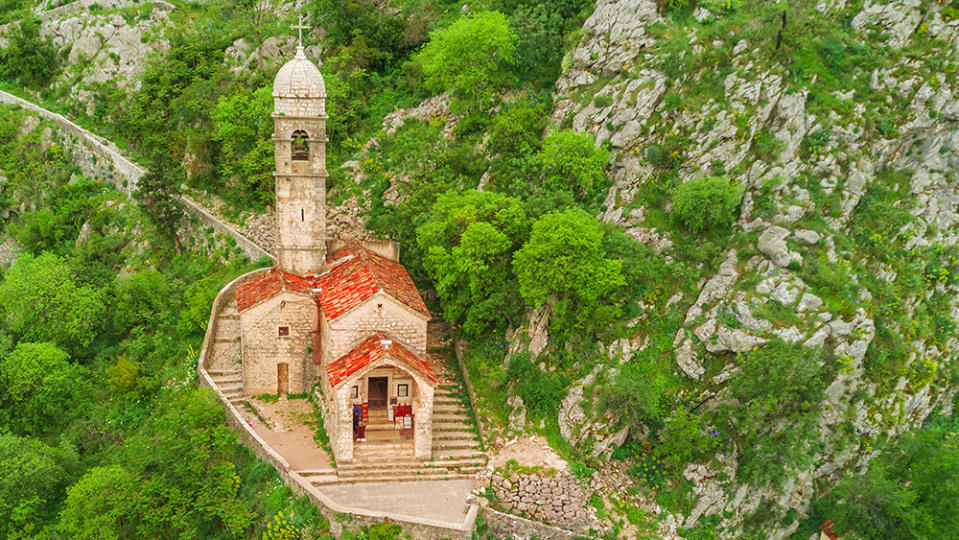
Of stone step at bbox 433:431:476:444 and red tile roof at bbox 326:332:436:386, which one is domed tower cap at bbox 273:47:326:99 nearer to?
red tile roof at bbox 326:332:436:386

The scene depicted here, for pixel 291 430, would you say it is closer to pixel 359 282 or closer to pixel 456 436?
pixel 359 282

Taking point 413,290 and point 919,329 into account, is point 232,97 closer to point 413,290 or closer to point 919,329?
point 413,290

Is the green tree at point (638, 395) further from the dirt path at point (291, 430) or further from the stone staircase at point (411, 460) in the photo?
the dirt path at point (291, 430)

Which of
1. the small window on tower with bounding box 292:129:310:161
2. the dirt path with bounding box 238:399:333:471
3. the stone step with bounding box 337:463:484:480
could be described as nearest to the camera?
the stone step with bounding box 337:463:484:480

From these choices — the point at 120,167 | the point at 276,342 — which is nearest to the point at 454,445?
the point at 276,342

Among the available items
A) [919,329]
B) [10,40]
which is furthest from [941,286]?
[10,40]

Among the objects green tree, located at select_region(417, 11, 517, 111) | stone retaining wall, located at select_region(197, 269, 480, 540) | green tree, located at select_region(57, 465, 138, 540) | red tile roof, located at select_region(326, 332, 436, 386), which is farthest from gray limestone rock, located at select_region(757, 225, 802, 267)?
green tree, located at select_region(57, 465, 138, 540)

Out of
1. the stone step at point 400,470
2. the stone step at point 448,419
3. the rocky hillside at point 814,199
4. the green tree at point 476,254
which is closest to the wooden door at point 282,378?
the stone step at point 400,470
